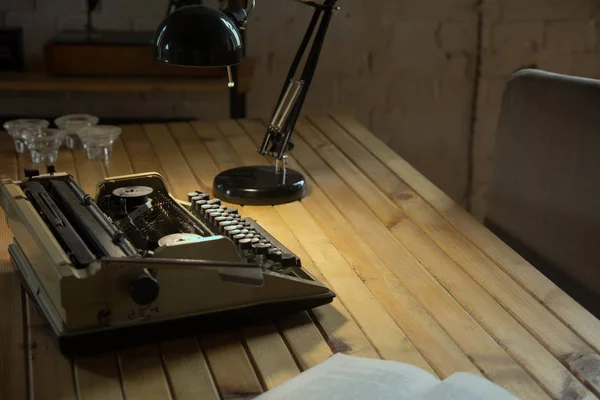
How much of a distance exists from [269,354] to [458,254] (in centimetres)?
51

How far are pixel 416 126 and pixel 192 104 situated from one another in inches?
35.8

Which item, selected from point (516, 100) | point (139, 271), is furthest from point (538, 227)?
point (139, 271)

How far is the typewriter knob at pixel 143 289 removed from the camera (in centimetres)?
117

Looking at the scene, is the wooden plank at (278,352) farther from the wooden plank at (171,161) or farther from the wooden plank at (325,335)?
the wooden plank at (171,161)

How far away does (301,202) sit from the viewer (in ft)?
6.18

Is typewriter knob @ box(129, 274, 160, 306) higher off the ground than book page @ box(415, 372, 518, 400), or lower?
higher

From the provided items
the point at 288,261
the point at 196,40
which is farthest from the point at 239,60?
the point at 288,261

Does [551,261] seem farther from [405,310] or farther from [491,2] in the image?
[491,2]

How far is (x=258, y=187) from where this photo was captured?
1871 millimetres

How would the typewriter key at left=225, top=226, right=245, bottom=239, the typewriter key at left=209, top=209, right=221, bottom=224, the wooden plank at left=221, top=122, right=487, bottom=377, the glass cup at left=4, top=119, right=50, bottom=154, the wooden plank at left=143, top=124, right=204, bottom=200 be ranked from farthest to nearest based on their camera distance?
1. the glass cup at left=4, top=119, right=50, bottom=154
2. the wooden plank at left=143, top=124, right=204, bottom=200
3. the typewriter key at left=209, top=209, right=221, bottom=224
4. the typewriter key at left=225, top=226, right=245, bottom=239
5. the wooden plank at left=221, top=122, right=487, bottom=377

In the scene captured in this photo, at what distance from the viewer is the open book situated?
1.10 meters

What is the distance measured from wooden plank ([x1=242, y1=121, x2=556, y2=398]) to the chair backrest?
421 mm

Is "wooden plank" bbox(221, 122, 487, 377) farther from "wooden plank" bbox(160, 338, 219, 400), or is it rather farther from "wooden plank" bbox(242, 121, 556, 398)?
"wooden plank" bbox(160, 338, 219, 400)

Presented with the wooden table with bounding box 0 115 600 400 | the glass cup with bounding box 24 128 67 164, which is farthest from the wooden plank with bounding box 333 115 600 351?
the glass cup with bounding box 24 128 67 164
